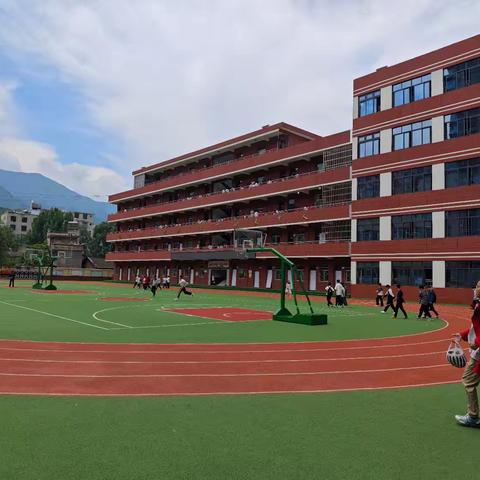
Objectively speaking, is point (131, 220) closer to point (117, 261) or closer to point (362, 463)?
point (117, 261)

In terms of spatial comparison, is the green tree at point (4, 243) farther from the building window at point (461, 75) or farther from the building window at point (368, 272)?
the building window at point (461, 75)

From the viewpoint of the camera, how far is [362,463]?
487 centimetres

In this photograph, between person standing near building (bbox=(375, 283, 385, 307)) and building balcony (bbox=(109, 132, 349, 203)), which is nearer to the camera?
person standing near building (bbox=(375, 283, 385, 307))

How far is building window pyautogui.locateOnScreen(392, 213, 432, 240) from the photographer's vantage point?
34844 mm

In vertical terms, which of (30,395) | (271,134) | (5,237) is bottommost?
(30,395)

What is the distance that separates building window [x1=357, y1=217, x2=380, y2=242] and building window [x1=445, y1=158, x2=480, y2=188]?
6.27m

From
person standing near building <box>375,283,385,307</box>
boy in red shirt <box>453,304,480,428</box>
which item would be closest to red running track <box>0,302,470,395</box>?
boy in red shirt <box>453,304,480,428</box>

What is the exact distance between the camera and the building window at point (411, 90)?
118 feet

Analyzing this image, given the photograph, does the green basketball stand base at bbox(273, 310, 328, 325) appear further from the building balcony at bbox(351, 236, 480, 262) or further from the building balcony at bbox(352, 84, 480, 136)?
the building balcony at bbox(352, 84, 480, 136)

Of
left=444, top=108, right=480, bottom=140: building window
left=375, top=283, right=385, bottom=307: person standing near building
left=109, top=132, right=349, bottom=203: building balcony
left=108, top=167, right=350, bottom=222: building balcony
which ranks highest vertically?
left=109, top=132, right=349, bottom=203: building balcony

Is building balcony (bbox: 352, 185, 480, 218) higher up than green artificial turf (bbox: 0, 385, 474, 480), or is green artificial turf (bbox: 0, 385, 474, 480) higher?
building balcony (bbox: 352, 185, 480, 218)

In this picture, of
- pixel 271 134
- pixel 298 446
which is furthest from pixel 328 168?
pixel 298 446

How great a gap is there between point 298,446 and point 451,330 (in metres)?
14.0

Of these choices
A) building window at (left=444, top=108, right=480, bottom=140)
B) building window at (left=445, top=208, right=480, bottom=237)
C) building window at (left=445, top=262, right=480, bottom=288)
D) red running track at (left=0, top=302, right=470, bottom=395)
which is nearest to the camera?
red running track at (left=0, top=302, right=470, bottom=395)
